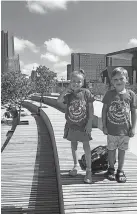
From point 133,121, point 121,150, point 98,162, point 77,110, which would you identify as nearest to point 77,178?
point 98,162

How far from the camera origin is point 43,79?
29.3m

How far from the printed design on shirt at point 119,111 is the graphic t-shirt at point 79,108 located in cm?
33

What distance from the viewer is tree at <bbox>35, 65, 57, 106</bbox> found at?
2917cm

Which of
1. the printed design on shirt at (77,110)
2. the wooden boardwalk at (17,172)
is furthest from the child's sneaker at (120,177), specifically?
the wooden boardwalk at (17,172)

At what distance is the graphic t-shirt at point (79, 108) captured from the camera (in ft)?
11.4

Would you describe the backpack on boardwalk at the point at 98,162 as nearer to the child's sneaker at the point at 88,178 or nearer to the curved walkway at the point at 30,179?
the child's sneaker at the point at 88,178

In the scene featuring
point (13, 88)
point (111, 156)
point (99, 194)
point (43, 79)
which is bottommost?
point (99, 194)

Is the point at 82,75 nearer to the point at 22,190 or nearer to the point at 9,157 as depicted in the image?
the point at 22,190

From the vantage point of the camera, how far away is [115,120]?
11.2 ft

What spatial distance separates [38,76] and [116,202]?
92.6 ft

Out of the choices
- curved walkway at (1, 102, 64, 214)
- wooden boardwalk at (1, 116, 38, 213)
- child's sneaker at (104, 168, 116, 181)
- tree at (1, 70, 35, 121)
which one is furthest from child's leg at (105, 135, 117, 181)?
tree at (1, 70, 35, 121)

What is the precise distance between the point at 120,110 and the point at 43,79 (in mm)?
26484

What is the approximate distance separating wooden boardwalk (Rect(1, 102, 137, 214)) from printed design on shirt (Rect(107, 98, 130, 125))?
0.97 m

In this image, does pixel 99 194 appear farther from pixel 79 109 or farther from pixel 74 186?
pixel 79 109
